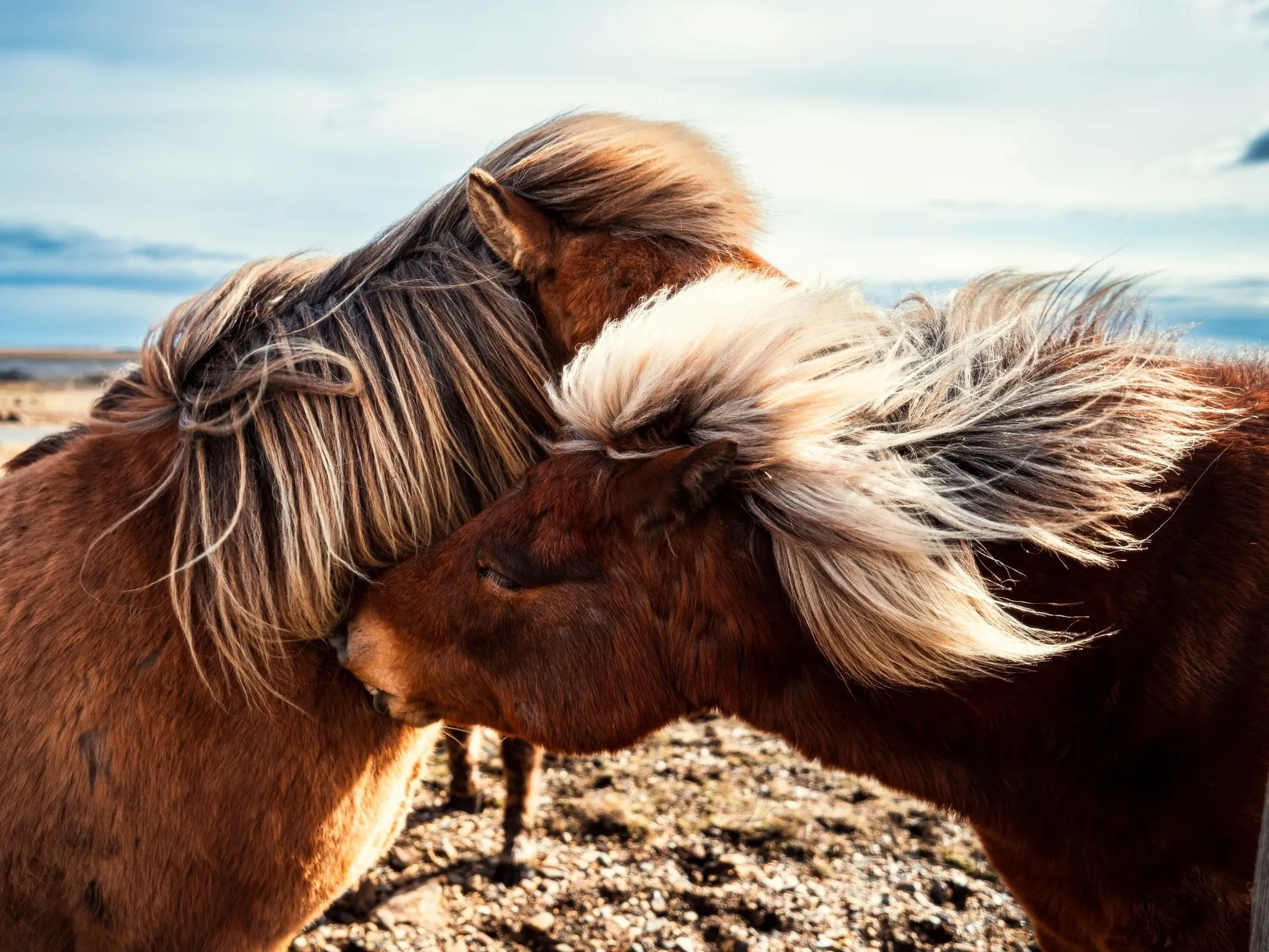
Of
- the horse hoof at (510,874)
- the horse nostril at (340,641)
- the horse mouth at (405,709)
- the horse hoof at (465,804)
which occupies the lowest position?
the horse hoof at (465,804)

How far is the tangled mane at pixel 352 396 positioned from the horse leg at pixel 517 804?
2097 millimetres

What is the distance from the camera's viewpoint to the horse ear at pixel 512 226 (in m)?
2.54

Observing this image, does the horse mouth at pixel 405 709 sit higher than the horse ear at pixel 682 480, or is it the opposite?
the horse ear at pixel 682 480

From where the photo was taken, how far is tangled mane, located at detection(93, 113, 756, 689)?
93.2 inches

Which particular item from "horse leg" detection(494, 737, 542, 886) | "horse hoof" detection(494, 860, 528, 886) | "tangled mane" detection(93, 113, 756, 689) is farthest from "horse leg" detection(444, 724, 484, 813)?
"tangled mane" detection(93, 113, 756, 689)

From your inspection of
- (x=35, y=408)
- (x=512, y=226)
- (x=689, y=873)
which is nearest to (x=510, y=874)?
(x=689, y=873)

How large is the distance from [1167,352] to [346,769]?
2.38 meters

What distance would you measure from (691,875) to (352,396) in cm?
288

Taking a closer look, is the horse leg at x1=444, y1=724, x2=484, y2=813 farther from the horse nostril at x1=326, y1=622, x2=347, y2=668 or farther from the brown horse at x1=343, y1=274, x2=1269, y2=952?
the brown horse at x1=343, y1=274, x2=1269, y2=952

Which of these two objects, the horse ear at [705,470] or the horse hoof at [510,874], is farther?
the horse hoof at [510,874]

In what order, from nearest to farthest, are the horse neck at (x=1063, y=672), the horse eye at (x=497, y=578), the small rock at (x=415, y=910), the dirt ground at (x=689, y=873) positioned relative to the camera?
the horse neck at (x=1063, y=672) → the horse eye at (x=497, y=578) → the dirt ground at (x=689, y=873) → the small rock at (x=415, y=910)

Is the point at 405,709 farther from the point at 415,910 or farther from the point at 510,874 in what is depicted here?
the point at 510,874

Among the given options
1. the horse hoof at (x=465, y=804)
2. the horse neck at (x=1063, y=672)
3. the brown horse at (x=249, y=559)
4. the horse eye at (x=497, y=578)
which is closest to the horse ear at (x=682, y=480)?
the horse neck at (x=1063, y=672)

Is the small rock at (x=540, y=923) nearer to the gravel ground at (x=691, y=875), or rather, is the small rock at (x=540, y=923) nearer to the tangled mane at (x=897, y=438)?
the gravel ground at (x=691, y=875)
